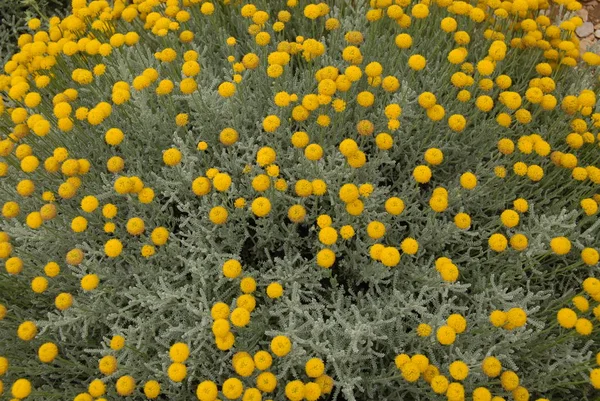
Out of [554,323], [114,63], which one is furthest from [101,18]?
[554,323]

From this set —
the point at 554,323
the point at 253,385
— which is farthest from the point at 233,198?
the point at 554,323

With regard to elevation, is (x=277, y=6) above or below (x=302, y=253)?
above

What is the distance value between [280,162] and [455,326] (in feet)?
4.11

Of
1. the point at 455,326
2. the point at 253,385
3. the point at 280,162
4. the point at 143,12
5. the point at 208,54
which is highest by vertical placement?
the point at 143,12

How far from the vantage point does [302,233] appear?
2822 millimetres

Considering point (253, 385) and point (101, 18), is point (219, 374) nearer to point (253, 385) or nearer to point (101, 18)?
point (253, 385)

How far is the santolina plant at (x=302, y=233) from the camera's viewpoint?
2158 millimetres

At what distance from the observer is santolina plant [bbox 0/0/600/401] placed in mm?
2158

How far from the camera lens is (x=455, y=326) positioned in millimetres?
1954

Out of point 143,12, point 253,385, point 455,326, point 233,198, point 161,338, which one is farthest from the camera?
point 143,12

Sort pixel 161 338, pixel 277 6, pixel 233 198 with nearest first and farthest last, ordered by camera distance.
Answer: pixel 161 338 → pixel 233 198 → pixel 277 6

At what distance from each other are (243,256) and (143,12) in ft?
6.05

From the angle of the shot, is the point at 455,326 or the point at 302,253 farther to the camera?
the point at 302,253

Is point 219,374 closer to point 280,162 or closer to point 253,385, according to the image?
point 253,385
